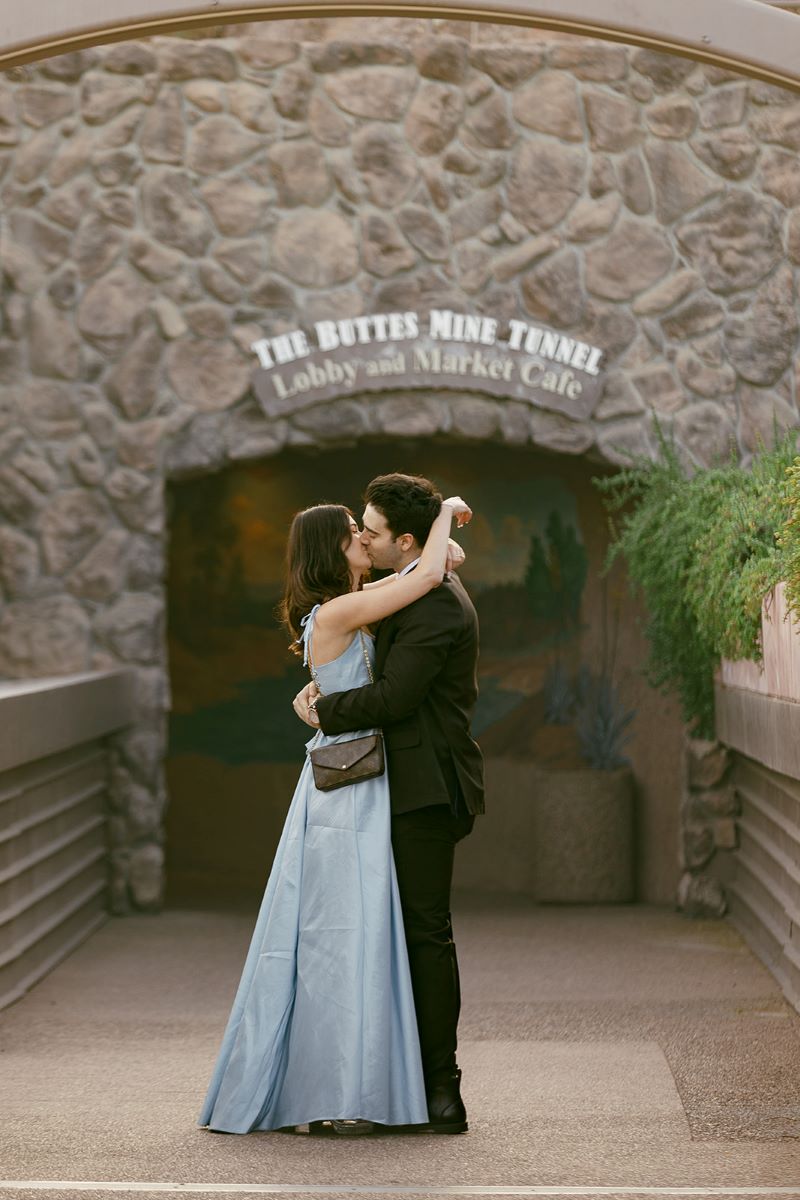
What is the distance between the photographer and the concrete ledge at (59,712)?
5.91 meters

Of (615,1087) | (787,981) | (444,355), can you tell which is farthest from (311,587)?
(444,355)

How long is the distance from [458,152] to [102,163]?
169cm

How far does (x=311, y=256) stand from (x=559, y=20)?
14.4 feet

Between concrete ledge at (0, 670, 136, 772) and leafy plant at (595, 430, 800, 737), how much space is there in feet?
7.70

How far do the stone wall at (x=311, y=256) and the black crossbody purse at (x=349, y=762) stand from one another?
4064mm

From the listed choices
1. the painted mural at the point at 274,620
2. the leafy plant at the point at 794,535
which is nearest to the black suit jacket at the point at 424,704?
the leafy plant at the point at 794,535

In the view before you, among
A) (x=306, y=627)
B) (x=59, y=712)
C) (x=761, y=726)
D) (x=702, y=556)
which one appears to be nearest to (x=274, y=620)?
(x=59, y=712)

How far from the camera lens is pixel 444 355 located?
7.90m

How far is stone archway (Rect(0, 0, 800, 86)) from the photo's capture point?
363 cm

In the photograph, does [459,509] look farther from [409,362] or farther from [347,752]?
[409,362]

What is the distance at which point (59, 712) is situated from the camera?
6.63 meters

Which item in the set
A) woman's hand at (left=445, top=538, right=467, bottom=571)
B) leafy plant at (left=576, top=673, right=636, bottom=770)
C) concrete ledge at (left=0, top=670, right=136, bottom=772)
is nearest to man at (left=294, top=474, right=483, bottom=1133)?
woman's hand at (left=445, top=538, right=467, bottom=571)

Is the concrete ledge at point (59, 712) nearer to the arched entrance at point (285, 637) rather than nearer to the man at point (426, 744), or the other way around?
the arched entrance at point (285, 637)

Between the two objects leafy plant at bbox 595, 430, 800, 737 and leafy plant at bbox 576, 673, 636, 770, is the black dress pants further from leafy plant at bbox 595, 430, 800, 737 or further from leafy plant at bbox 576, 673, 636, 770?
leafy plant at bbox 576, 673, 636, 770
